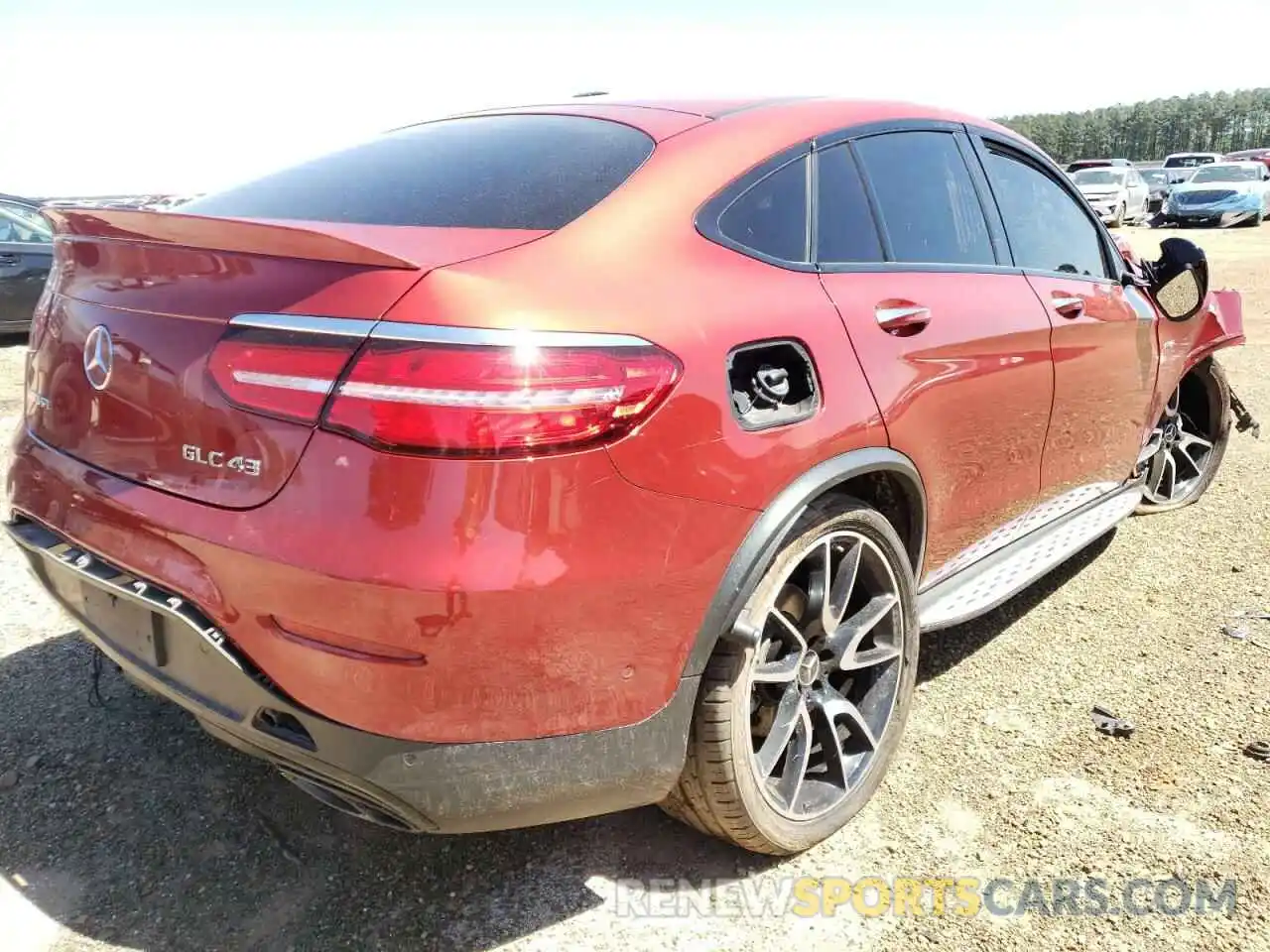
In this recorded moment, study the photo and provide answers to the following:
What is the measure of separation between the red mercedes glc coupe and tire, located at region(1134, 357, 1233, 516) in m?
2.58

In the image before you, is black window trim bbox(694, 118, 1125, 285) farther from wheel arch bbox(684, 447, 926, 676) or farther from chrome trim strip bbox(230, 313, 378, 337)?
chrome trim strip bbox(230, 313, 378, 337)

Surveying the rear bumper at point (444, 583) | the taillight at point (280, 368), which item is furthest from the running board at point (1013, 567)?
the taillight at point (280, 368)

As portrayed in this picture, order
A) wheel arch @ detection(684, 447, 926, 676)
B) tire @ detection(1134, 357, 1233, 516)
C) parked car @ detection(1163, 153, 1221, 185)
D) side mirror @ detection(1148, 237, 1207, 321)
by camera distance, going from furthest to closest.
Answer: parked car @ detection(1163, 153, 1221, 185)
tire @ detection(1134, 357, 1233, 516)
side mirror @ detection(1148, 237, 1207, 321)
wheel arch @ detection(684, 447, 926, 676)

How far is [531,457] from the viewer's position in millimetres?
1639

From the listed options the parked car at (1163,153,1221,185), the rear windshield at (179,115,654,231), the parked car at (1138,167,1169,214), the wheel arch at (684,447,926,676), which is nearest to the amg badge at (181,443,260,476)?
the rear windshield at (179,115,654,231)

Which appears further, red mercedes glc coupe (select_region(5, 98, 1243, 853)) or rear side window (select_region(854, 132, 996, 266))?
rear side window (select_region(854, 132, 996, 266))

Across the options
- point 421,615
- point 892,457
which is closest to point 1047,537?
point 892,457

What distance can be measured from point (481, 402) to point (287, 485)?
368mm

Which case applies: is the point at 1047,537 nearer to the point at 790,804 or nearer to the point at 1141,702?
the point at 1141,702

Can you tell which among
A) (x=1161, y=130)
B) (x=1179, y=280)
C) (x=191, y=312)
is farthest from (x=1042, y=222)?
(x=1161, y=130)

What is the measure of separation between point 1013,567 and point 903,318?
1.11m

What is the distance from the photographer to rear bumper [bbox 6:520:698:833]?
5.69ft

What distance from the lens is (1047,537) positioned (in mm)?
3375

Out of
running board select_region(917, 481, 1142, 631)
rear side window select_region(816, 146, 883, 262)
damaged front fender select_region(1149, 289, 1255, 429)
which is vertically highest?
rear side window select_region(816, 146, 883, 262)
